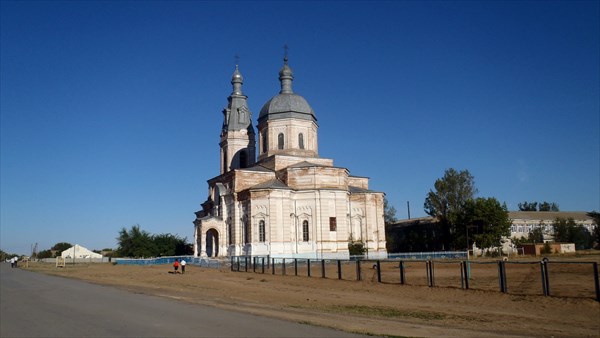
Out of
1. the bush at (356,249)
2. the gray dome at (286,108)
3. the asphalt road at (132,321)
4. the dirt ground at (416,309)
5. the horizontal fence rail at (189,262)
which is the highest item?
the gray dome at (286,108)

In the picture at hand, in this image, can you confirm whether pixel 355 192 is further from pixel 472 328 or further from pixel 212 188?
pixel 472 328

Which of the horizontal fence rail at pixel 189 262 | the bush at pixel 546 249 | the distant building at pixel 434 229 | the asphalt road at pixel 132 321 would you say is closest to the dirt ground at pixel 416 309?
the asphalt road at pixel 132 321

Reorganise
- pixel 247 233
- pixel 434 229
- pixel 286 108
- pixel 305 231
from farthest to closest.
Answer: pixel 434 229 < pixel 286 108 < pixel 247 233 < pixel 305 231

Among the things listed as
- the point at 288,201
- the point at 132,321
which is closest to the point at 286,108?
the point at 288,201

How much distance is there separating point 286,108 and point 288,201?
36.1 feet

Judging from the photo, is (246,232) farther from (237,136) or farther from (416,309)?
(416,309)

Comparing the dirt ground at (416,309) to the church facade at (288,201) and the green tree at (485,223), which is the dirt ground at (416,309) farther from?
the green tree at (485,223)

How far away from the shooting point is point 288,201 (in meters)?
46.4

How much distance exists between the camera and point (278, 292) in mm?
22047

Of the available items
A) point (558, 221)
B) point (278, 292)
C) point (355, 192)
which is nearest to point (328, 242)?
point (355, 192)

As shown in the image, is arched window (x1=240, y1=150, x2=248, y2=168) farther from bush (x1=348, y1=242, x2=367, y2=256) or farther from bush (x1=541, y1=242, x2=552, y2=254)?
bush (x1=541, y1=242, x2=552, y2=254)

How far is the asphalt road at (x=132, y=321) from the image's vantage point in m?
10.8

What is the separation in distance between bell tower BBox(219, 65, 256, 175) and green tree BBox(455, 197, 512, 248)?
1023 inches

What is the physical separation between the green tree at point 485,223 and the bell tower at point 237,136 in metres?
26.0
